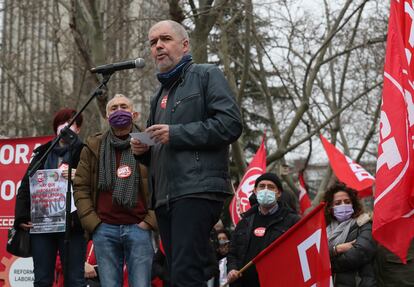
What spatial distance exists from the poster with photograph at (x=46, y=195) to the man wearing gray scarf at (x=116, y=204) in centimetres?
51

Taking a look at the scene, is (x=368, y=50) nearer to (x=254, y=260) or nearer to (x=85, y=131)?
(x=85, y=131)

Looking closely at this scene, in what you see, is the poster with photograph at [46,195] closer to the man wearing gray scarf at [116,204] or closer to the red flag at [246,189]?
the man wearing gray scarf at [116,204]

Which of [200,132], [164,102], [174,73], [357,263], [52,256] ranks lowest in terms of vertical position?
[357,263]

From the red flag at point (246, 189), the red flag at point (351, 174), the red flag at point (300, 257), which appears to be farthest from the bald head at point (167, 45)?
the red flag at point (351, 174)

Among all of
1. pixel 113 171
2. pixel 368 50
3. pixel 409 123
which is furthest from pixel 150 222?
pixel 368 50

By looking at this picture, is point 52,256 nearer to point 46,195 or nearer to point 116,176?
Result: point 46,195

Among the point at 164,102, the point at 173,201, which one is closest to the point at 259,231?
the point at 164,102

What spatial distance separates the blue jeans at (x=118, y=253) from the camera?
20.5ft

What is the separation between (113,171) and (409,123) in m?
2.25

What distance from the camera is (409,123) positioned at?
5793 mm

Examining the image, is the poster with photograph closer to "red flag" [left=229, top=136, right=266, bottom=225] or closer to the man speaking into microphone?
the man speaking into microphone

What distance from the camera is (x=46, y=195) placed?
7.00 m

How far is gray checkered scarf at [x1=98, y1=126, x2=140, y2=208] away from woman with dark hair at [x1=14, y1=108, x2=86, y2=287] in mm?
295

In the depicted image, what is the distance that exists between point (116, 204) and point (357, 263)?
2.74 meters
